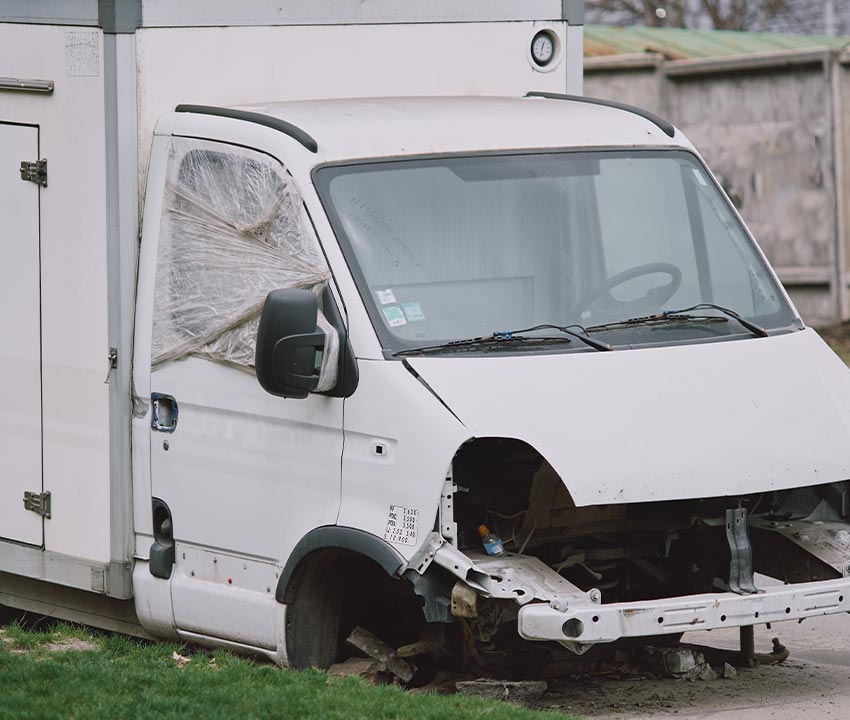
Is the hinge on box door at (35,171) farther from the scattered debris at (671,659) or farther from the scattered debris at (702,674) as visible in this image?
the scattered debris at (702,674)

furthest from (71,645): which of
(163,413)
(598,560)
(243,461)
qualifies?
(598,560)

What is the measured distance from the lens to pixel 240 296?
7.12 metres

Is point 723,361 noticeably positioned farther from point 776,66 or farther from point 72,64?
point 776,66

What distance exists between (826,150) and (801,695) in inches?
459

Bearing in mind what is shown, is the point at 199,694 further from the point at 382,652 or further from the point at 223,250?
the point at 223,250

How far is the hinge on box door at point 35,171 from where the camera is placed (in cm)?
773

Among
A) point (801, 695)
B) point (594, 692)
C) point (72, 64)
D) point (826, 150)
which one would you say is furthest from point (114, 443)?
point (826, 150)

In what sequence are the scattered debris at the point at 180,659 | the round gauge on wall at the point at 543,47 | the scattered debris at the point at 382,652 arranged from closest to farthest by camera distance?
the scattered debris at the point at 382,652 → the scattered debris at the point at 180,659 → the round gauge on wall at the point at 543,47

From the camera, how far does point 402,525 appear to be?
20.9 feet

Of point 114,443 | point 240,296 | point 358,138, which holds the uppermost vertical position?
point 358,138

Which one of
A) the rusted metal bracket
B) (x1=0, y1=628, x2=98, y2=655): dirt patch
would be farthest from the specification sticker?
(x1=0, y1=628, x2=98, y2=655): dirt patch

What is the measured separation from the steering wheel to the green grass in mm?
1595

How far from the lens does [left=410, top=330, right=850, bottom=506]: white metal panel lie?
623 centimetres

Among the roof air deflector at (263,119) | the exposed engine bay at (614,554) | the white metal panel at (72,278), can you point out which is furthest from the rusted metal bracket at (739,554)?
the white metal panel at (72,278)
